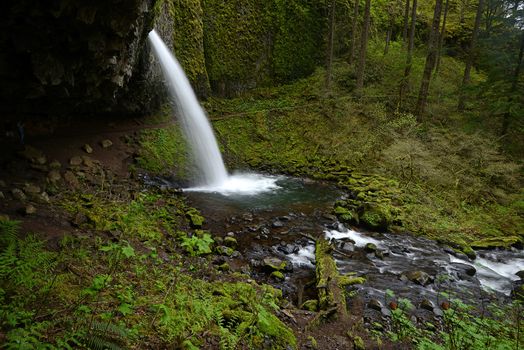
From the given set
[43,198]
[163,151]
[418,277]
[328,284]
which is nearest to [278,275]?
[328,284]

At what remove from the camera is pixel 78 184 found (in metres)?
7.49

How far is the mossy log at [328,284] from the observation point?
498 cm

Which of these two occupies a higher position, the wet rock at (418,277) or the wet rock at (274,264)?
the wet rock at (274,264)

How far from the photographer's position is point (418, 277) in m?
6.46

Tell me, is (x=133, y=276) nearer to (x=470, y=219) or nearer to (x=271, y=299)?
(x=271, y=299)

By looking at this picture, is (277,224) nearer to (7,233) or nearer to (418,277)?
(418,277)

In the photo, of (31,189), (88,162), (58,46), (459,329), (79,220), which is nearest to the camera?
(459,329)

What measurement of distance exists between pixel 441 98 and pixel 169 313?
675 inches

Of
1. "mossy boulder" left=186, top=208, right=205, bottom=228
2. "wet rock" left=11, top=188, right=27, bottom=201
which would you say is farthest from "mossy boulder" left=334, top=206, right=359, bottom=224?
"wet rock" left=11, top=188, right=27, bottom=201

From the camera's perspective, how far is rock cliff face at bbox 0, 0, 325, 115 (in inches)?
179

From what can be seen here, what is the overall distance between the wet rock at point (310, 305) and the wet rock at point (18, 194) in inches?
217

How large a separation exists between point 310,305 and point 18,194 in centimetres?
574

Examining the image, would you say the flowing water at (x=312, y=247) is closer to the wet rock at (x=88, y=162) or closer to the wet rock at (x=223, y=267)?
the wet rock at (x=223, y=267)

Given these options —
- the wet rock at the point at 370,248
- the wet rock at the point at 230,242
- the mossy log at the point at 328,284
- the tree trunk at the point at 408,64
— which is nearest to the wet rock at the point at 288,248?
the mossy log at the point at 328,284
